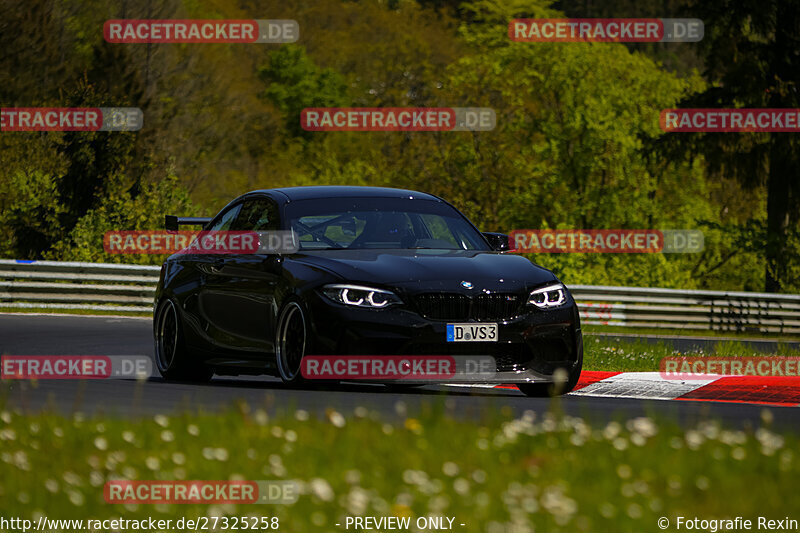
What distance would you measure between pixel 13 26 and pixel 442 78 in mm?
16142

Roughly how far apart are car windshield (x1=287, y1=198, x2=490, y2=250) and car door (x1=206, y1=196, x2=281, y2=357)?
0.28 meters

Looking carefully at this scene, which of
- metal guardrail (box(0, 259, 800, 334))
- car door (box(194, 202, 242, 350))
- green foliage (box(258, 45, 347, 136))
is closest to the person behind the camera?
car door (box(194, 202, 242, 350))

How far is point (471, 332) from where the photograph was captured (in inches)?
434

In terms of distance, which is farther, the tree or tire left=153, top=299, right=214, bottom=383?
the tree

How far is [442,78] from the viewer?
55.6 meters

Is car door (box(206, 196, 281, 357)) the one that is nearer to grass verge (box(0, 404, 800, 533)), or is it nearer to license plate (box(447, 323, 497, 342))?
license plate (box(447, 323, 497, 342))

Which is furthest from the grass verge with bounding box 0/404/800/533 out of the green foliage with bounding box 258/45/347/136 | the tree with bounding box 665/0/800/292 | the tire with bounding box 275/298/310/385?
the green foliage with bounding box 258/45/347/136

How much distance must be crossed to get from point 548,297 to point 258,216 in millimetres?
2747

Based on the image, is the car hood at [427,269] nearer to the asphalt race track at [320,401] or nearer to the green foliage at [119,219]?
the asphalt race track at [320,401]

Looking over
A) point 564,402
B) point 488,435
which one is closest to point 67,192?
point 564,402

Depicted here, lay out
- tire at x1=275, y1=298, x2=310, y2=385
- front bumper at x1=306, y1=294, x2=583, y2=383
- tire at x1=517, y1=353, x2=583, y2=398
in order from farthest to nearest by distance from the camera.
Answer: tire at x1=517, y1=353, x2=583, y2=398 → tire at x1=275, y1=298, x2=310, y2=385 → front bumper at x1=306, y1=294, x2=583, y2=383

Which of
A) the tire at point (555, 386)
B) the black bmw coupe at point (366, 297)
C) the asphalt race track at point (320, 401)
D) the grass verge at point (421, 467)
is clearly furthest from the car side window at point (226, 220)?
the grass verge at point (421, 467)

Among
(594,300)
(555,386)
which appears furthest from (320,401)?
(594,300)

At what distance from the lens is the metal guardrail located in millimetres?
28359
